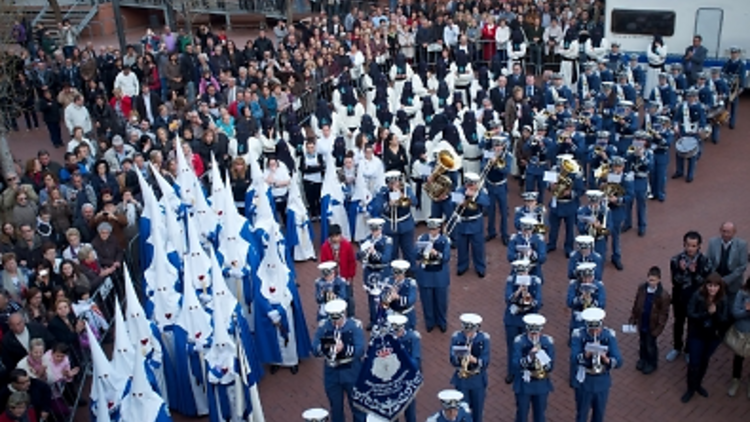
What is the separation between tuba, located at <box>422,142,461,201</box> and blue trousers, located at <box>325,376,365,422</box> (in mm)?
4667

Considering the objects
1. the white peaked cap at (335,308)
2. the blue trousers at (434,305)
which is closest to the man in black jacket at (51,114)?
the blue trousers at (434,305)

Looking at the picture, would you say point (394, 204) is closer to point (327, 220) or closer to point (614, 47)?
point (327, 220)

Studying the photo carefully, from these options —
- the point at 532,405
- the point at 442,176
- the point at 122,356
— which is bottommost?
the point at 532,405

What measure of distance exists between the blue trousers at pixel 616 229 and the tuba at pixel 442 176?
2.62 meters

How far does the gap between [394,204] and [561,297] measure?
293 centimetres

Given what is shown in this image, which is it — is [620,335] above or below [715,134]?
below

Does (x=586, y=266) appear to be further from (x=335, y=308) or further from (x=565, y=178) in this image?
(x=565, y=178)

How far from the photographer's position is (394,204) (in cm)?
1266

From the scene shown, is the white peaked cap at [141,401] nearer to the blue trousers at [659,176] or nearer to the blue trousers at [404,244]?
the blue trousers at [404,244]

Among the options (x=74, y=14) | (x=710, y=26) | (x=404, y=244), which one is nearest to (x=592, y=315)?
(x=404, y=244)

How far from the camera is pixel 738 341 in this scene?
9.56 meters

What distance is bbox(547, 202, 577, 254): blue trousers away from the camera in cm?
1352

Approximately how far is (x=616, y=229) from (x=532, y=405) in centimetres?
486

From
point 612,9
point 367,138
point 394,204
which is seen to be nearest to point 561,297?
point 394,204
